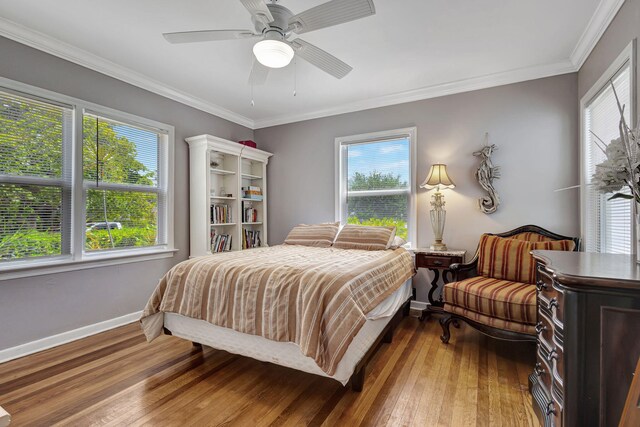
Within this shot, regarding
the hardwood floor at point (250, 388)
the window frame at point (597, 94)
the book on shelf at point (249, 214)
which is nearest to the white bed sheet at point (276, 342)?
the hardwood floor at point (250, 388)

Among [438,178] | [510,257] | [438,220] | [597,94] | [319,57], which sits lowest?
[510,257]

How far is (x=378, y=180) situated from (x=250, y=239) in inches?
79.0

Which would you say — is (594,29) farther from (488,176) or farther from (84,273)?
(84,273)

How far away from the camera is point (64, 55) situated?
2666mm

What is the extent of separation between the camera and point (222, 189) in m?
4.23

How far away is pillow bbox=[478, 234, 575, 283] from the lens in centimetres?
261

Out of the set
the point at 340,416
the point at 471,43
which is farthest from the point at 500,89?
the point at 340,416

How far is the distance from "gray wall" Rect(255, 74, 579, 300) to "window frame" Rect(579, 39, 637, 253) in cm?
15

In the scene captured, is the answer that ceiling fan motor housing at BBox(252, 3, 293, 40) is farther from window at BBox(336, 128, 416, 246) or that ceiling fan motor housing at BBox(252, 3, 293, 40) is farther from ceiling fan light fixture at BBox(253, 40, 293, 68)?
window at BBox(336, 128, 416, 246)

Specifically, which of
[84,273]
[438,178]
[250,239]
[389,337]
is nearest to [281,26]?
[438,178]

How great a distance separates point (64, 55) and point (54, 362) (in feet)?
8.39

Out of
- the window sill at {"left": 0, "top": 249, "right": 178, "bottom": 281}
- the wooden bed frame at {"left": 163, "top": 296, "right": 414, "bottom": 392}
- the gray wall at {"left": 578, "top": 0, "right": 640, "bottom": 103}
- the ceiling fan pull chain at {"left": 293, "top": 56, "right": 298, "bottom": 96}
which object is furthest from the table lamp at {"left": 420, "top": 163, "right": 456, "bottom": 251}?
the window sill at {"left": 0, "top": 249, "right": 178, "bottom": 281}

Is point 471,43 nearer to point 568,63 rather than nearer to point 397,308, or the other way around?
point 568,63

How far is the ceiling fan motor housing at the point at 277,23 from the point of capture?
1.88 m
